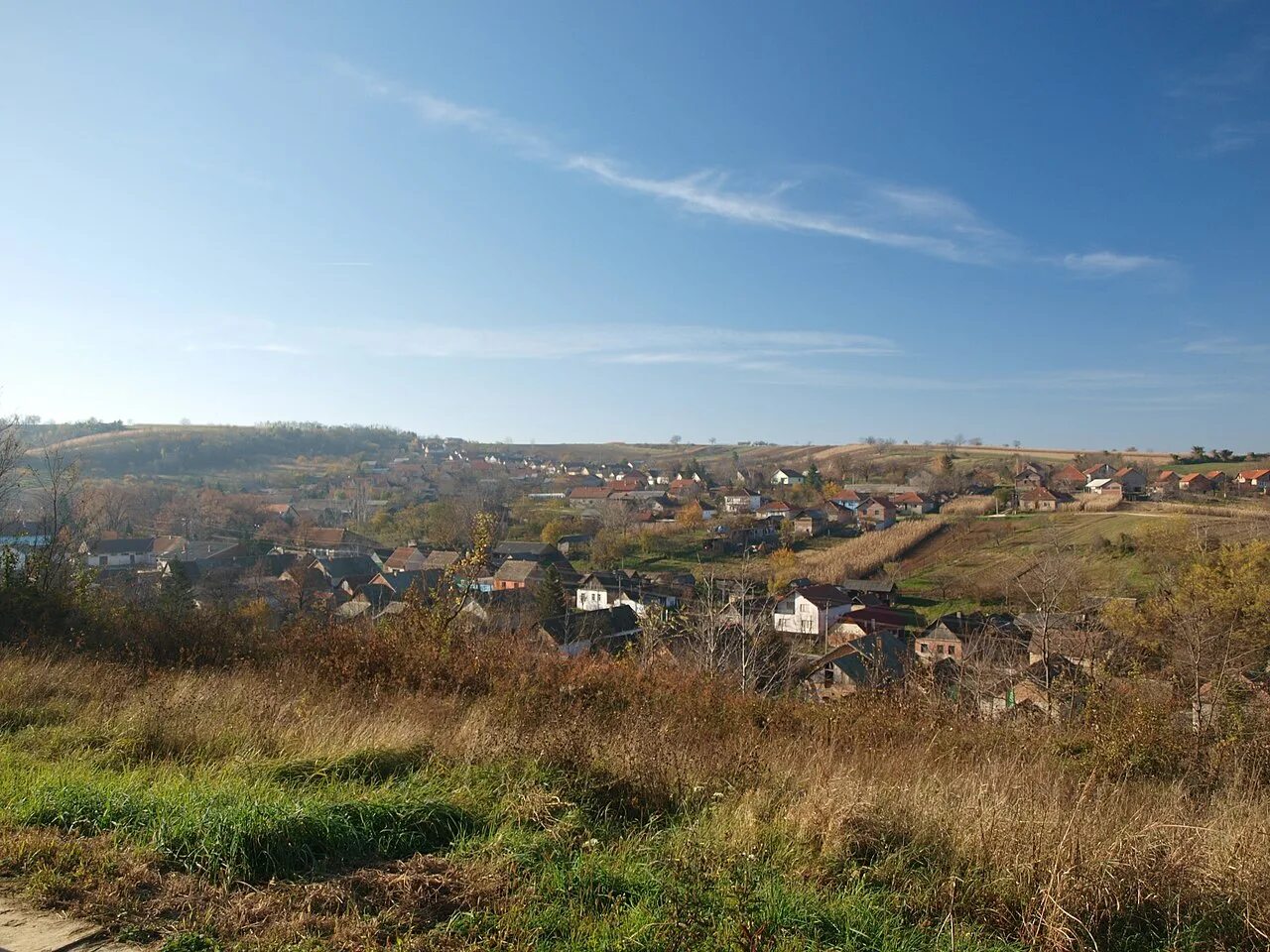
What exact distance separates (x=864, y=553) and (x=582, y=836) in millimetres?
43029

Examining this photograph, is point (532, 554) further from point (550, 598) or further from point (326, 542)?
point (550, 598)

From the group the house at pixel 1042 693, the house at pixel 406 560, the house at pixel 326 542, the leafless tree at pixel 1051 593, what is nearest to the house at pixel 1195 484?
the leafless tree at pixel 1051 593

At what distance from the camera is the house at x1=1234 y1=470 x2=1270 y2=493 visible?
48250mm

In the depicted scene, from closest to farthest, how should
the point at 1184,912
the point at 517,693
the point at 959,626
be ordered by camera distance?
the point at 1184,912
the point at 517,693
the point at 959,626

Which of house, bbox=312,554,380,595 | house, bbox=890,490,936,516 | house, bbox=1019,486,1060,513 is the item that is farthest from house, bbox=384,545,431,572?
house, bbox=1019,486,1060,513

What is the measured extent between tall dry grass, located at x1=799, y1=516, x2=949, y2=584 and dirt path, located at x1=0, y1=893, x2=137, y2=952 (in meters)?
38.9

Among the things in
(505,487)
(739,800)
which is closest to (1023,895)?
(739,800)

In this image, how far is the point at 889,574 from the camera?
1555 inches

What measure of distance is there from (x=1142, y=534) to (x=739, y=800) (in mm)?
40930

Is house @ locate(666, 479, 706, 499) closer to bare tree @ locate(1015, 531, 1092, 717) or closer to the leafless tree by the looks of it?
bare tree @ locate(1015, 531, 1092, 717)

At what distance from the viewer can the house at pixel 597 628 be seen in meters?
21.5

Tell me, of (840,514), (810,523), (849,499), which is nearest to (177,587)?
(810,523)

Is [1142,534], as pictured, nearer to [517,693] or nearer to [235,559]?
[517,693]

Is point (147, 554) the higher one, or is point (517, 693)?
point (517, 693)
